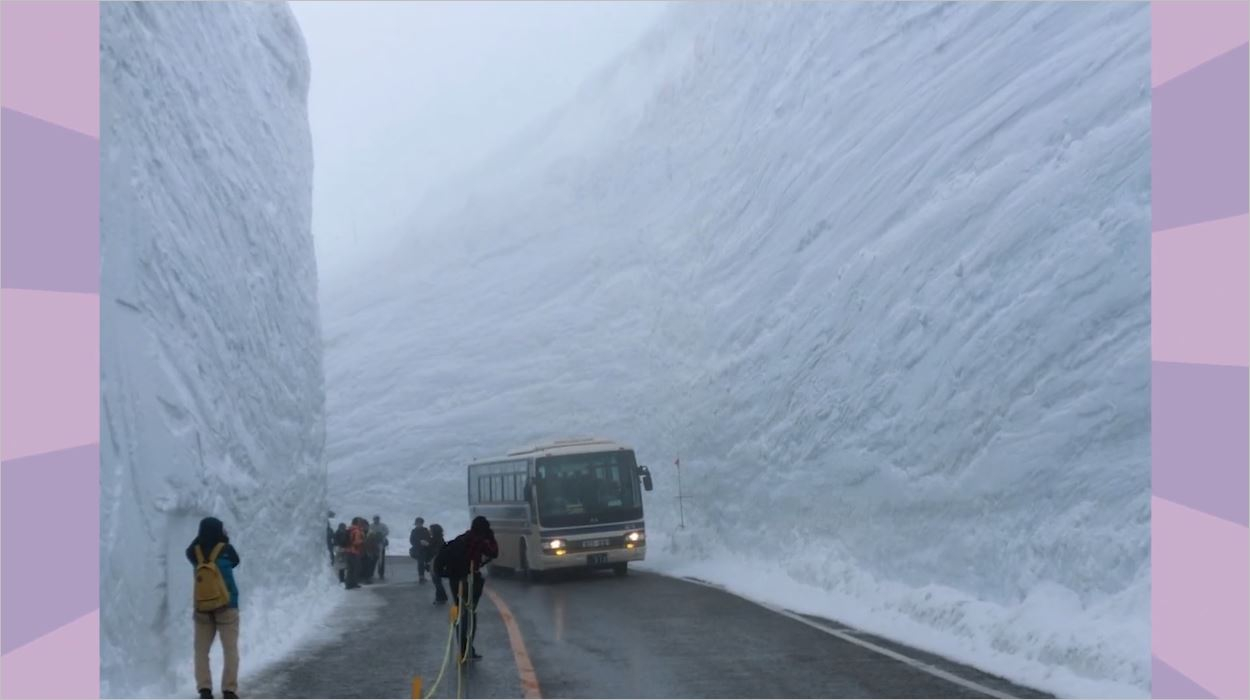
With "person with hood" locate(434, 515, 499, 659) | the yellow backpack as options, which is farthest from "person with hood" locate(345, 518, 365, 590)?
the yellow backpack

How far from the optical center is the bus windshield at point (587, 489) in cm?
2402

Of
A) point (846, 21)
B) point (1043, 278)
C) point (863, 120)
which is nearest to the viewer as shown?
point (1043, 278)

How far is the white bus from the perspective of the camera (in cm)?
2375

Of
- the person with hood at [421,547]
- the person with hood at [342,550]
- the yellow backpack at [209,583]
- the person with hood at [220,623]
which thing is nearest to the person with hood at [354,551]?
the person with hood at [342,550]

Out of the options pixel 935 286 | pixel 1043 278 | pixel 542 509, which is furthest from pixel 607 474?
pixel 1043 278

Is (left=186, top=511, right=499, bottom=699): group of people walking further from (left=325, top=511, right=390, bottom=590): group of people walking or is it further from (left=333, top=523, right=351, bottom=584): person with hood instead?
(left=333, top=523, right=351, bottom=584): person with hood

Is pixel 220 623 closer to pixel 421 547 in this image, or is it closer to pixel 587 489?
pixel 587 489

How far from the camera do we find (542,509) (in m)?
24.0

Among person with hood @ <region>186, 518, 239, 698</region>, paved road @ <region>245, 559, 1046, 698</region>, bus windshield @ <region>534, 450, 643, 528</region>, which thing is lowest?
paved road @ <region>245, 559, 1046, 698</region>

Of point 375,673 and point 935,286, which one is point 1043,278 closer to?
point 935,286

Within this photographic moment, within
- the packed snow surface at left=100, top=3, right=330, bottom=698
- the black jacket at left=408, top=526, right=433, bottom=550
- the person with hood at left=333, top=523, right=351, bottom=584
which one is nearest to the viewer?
the packed snow surface at left=100, top=3, right=330, bottom=698

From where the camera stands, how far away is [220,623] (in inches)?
391

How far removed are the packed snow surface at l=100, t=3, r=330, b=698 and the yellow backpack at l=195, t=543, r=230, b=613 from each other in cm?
74

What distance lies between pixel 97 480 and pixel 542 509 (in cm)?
1437
